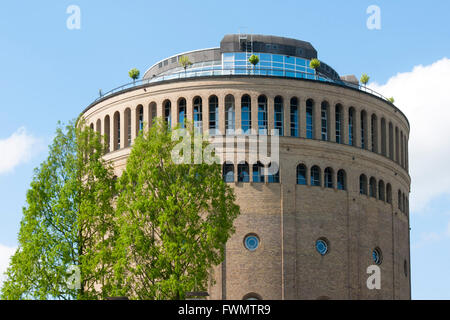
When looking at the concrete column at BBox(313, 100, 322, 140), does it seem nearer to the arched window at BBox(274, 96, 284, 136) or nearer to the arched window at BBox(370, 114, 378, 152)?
the arched window at BBox(274, 96, 284, 136)

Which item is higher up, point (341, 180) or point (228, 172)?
point (228, 172)

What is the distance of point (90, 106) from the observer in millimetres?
63281

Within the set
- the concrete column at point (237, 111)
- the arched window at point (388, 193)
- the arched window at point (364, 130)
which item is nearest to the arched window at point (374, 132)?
the arched window at point (364, 130)

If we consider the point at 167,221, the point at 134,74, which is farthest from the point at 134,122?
the point at 167,221

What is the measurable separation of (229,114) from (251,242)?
28.5ft

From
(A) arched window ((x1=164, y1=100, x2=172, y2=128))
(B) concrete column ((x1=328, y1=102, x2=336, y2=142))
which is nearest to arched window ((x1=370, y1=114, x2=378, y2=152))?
(B) concrete column ((x1=328, y1=102, x2=336, y2=142))

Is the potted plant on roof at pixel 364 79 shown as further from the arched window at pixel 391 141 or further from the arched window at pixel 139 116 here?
the arched window at pixel 139 116

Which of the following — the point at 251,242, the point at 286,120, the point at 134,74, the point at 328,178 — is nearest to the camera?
the point at 251,242

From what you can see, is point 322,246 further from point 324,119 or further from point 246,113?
point 246,113

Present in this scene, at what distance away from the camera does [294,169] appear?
2215 inches

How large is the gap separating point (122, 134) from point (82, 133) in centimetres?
940

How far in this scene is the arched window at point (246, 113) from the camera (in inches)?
2224

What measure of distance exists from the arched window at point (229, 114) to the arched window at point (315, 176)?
20.0ft
